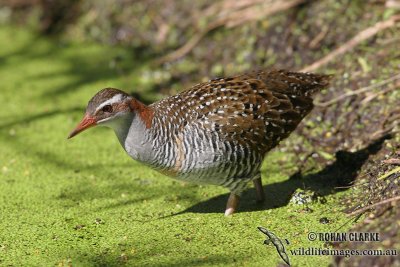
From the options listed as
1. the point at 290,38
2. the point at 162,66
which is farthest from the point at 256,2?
the point at 162,66

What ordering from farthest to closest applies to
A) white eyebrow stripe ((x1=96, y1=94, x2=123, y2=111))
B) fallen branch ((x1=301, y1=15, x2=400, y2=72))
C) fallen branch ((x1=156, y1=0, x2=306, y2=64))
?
fallen branch ((x1=156, y1=0, x2=306, y2=64))
fallen branch ((x1=301, y1=15, x2=400, y2=72))
white eyebrow stripe ((x1=96, y1=94, x2=123, y2=111))

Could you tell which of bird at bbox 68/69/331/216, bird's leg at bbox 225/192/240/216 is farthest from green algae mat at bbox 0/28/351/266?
bird at bbox 68/69/331/216

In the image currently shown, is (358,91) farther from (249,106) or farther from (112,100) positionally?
(112,100)

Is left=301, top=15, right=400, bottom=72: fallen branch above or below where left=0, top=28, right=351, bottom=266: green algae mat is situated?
above

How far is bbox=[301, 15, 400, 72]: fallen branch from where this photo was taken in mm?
6875

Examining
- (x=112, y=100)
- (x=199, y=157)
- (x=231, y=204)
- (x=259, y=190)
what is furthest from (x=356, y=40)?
(x=112, y=100)

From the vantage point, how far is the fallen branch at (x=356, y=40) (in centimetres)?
688

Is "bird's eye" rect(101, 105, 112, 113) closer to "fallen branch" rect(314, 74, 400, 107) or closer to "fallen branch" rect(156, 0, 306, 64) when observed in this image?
"fallen branch" rect(314, 74, 400, 107)

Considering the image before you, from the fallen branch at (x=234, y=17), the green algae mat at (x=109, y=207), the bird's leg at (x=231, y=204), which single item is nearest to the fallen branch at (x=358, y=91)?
the green algae mat at (x=109, y=207)

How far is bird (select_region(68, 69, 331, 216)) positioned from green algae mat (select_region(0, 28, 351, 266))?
0.37 m

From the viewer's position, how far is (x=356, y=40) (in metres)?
6.92

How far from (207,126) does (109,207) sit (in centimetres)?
111

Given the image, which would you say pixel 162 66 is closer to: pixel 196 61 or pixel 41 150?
pixel 196 61

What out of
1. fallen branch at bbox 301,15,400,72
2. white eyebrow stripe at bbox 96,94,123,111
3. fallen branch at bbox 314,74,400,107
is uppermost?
white eyebrow stripe at bbox 96,94,123,111
